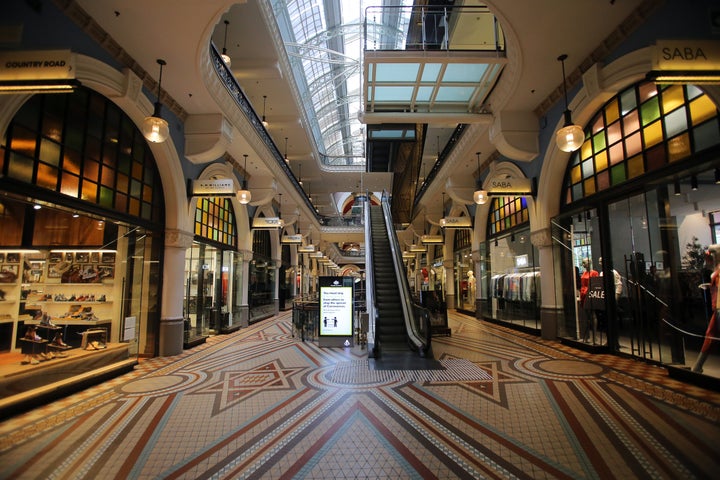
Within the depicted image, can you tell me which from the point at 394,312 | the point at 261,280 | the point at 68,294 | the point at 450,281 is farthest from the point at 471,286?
the point at 68,294

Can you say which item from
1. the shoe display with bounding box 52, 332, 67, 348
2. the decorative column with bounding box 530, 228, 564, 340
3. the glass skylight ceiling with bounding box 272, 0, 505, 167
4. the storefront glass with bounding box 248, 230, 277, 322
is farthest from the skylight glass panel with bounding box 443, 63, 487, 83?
the storefront glass with bounding box 248, 230, 277, 322

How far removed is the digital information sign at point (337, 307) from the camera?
827 centimetres

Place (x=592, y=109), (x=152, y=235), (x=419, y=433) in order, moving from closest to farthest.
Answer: (x=419, y=433), (x=592, y=109), (x=152, y=235)

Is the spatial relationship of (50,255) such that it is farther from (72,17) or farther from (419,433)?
(419,433)

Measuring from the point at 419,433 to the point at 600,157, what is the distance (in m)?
6.51

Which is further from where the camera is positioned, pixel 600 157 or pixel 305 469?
pixel 600 157

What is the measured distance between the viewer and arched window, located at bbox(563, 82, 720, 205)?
4.97m

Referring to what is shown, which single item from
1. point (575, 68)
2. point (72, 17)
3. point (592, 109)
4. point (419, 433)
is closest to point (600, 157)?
point (592, 109)

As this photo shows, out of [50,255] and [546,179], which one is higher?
[546,179]

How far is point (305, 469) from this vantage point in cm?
279

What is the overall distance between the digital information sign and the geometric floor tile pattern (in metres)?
2.13

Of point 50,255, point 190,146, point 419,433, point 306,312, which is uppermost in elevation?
point 190,146

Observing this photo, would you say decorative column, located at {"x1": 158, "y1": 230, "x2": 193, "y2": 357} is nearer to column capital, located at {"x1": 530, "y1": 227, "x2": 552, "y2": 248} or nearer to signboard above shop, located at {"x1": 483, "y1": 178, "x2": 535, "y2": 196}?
signboard above shop, located at {"x1": 483, "y1": 178, "x2": 535, "y2": 196}

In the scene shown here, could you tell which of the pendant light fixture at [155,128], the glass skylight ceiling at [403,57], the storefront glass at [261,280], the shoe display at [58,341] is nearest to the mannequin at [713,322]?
the glass skylight ceiling at [403,57]
